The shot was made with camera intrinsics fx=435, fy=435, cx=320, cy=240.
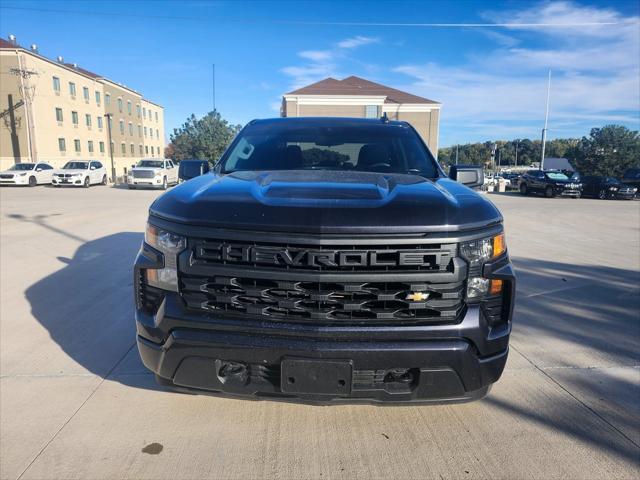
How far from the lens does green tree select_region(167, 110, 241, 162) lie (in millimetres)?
52812

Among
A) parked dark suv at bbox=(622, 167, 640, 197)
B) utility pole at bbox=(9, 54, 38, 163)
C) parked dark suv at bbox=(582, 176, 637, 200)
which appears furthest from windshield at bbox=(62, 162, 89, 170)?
parked dark suv at bbox=(622, 167, 640, 197)

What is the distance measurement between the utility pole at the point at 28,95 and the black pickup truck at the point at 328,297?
48.8 metres

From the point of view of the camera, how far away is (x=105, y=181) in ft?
99.8

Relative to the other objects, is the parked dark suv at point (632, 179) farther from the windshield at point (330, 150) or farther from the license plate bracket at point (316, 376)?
the license plate bracket at point (316, 376)

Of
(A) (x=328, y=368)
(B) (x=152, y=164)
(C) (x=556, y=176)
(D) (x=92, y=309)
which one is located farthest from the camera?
(B) (x=152, y=164)

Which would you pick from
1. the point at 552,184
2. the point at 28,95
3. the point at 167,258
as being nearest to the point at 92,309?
the point at 167,258

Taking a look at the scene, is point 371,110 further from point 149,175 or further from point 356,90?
point 149,175

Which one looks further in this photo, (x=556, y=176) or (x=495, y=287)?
(x=556, y=176)

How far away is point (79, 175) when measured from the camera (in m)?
26.1

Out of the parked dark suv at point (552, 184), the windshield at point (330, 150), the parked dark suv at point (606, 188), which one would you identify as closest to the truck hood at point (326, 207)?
the windshield at point (330, 150)

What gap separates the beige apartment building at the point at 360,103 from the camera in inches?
1670

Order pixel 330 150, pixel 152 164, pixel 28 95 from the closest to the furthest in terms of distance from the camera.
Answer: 1. pixel 330 150
2. pixel 152 164
3. pixel 28 95

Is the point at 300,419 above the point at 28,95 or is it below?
below

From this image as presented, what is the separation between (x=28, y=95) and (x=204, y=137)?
64.7ft
